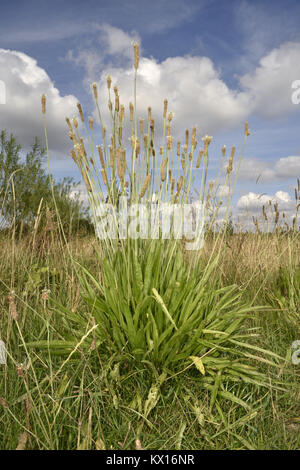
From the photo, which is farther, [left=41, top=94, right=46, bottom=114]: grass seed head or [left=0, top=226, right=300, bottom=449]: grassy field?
[left=41, top=94, right=46, bottom=114]: grass seed head

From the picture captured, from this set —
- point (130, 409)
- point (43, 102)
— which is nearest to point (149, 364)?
point (130, 409)

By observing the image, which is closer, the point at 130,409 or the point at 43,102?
the point at 130,409

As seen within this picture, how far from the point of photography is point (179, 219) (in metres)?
2.52

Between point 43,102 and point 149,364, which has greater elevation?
point 43,102

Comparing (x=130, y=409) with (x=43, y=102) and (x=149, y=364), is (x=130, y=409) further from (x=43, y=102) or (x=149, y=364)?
(x=43, y=102)

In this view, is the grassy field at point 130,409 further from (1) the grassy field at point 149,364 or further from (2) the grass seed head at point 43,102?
(2) the grass seed head at point 43,102

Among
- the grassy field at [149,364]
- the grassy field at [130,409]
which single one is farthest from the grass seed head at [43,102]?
the grassy field at [130,409]

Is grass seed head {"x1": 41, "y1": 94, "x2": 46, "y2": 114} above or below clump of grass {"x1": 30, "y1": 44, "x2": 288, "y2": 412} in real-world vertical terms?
above

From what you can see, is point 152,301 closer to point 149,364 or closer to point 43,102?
point 149,364

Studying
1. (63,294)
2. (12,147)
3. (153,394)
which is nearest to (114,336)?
(153,394)

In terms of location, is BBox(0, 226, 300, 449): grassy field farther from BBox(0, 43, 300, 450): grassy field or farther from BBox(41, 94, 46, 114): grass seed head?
BBox(41, 94, 46, 114): grass seed head

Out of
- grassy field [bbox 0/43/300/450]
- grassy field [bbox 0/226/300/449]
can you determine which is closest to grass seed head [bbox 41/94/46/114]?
grassy field [bbox 0/43/300/450]

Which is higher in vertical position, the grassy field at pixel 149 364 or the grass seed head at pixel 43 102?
the grass seed head at pixel 43 102
